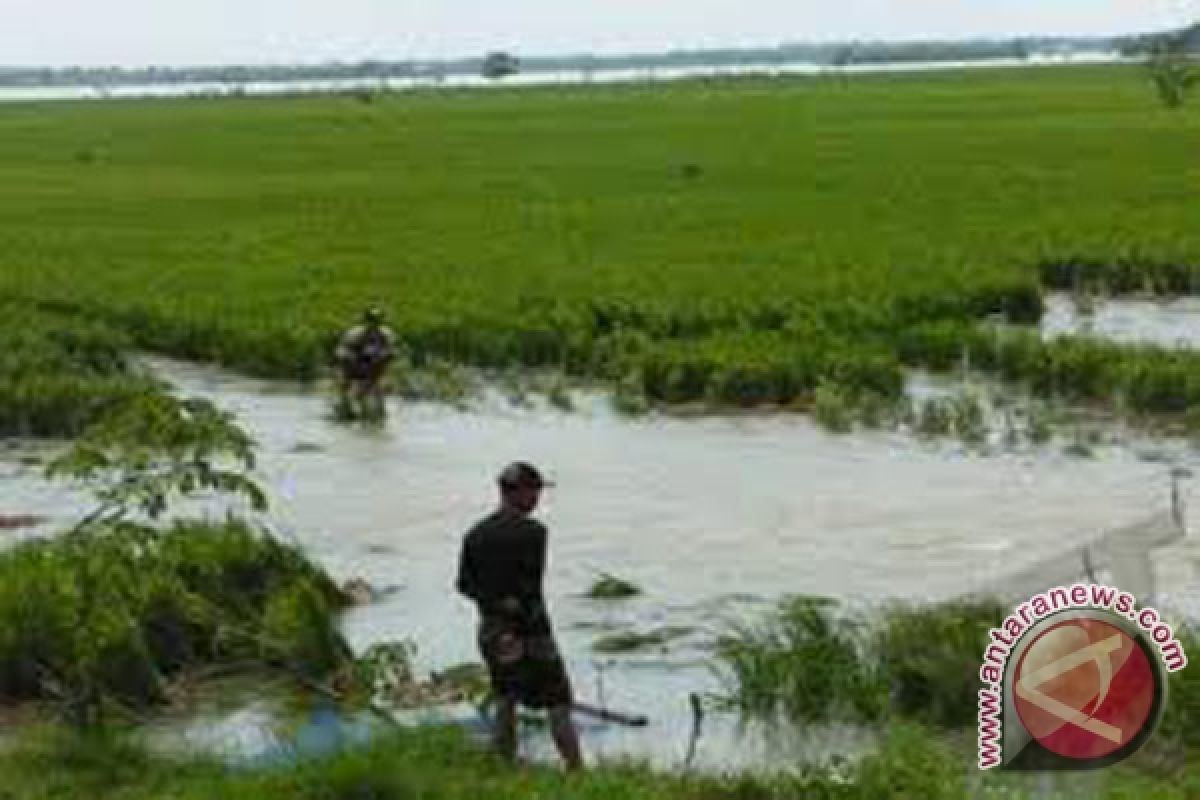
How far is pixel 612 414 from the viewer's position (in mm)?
23406

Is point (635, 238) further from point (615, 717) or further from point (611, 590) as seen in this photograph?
point (615, 717)

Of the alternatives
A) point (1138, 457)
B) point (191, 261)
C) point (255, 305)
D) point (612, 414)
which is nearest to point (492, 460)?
point (612, 414)

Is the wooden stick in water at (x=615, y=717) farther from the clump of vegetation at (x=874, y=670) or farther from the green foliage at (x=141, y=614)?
the green foliage at (x=141, y=614)

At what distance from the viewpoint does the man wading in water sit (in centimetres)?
984

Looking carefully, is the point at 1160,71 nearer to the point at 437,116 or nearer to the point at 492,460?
the point at 492,460

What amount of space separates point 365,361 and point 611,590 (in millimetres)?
8781

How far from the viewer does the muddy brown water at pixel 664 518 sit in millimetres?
12789

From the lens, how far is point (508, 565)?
32.3ft

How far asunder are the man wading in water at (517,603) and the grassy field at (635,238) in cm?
1315

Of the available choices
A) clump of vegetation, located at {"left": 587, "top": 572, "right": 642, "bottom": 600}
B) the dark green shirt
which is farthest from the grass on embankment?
clump of vegetation, located at {"left": 587, "top": 572, "right": 642, "bottom": 600}

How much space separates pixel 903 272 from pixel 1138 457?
466 inches

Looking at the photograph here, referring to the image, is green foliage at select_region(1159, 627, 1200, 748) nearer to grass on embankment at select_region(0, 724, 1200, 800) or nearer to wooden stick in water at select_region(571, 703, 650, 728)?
grass on embankment at select_region(0, 724, 1200, 800)

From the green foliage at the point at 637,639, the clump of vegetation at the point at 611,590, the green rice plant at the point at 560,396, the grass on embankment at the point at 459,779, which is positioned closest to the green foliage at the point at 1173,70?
the green rice plant at the point at 560,396

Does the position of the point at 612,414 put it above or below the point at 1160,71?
below
